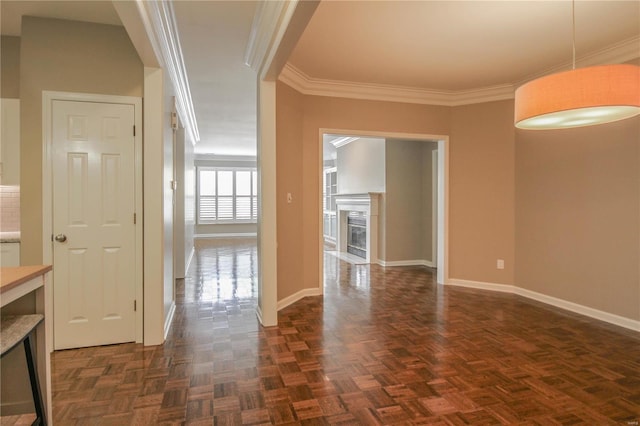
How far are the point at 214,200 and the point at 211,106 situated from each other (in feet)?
Result: 19.7

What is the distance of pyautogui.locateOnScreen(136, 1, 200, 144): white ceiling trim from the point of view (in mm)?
2240

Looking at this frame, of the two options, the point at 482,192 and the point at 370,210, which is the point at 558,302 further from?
the point at 370,210

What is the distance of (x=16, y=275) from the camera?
1.51 meters

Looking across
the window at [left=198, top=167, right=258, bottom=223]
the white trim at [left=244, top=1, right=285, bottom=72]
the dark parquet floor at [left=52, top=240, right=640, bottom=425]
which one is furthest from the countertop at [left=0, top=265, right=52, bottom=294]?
the window at [left=198, top=167, right=258, bottom=223]

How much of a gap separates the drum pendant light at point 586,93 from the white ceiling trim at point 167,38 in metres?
2.32

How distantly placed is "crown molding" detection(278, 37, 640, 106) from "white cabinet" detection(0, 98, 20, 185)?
2.32 metres

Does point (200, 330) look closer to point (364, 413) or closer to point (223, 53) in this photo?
point (364, 413)

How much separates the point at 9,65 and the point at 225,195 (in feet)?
27.3

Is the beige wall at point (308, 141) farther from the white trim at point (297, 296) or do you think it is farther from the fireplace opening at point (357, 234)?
the fireplace opening at point (357, 234)

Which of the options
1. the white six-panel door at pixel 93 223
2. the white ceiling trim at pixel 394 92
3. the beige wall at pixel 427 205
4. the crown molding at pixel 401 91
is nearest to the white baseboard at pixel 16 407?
the white six-panel door at pixel 93 223

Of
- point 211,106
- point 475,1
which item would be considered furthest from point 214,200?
point 475,1

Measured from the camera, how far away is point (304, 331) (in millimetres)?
3211

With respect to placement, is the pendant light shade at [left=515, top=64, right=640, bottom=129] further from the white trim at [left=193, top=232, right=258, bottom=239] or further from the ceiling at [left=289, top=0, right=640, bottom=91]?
the white trim at [left=193, top=232, right=258, bottom=239]

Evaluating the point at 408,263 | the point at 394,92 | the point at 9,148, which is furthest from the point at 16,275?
the point at 408,263
